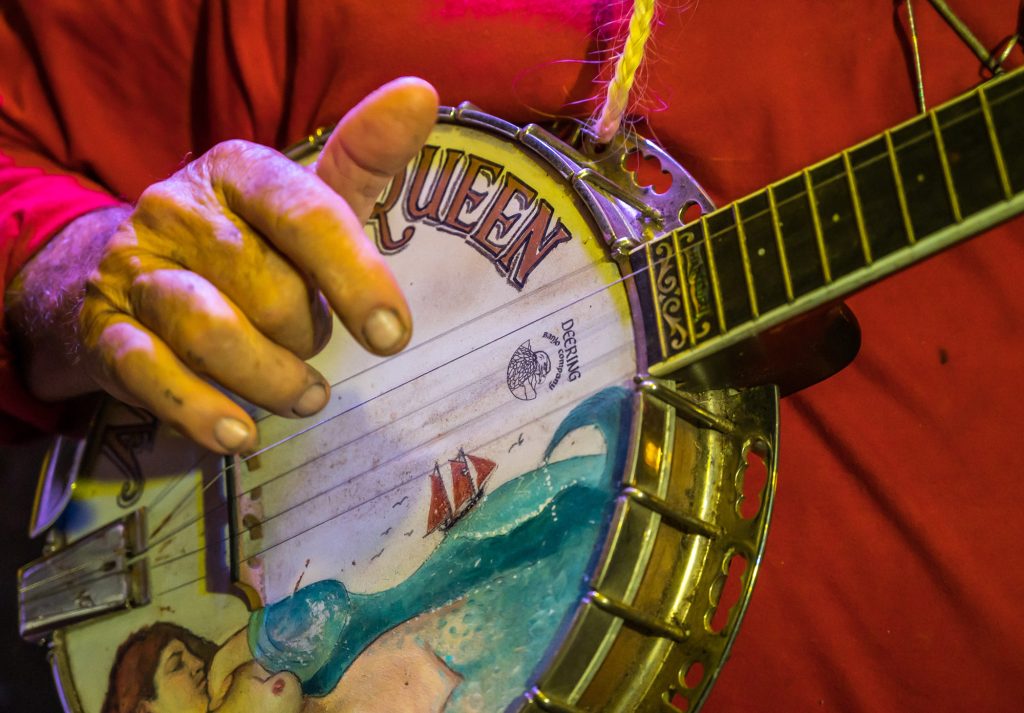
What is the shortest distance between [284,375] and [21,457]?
855mm

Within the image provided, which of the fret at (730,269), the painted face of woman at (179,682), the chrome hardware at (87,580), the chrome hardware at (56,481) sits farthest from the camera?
the chrome hardware at (56,481)

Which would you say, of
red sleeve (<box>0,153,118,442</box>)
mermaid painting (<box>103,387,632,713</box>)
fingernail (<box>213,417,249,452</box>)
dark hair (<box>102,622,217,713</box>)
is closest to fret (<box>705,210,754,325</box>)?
mermaid painting (<box>103,387,632,713</box>)

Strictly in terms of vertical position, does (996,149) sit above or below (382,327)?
above

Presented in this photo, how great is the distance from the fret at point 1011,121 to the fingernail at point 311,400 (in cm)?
49

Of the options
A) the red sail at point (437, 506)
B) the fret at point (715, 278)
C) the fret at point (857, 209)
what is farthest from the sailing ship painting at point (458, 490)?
the fret at point (857, 209)

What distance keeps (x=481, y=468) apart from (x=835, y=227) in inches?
13.0

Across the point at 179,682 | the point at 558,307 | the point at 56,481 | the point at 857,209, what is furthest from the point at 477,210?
the point at 56,481

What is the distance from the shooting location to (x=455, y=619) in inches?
25.4

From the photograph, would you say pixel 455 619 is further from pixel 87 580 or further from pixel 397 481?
pixel 87 580

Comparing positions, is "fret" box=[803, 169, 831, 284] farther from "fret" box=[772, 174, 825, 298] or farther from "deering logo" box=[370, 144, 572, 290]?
"deering logo" box=[370, 144, 572, 290]

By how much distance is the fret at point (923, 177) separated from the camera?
481mm

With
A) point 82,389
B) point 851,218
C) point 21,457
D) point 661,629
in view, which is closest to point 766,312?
point 851,218

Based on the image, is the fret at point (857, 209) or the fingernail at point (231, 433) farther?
the fingernail at point (231, 433)

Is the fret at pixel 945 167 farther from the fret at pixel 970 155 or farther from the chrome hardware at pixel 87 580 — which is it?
the chrome hardware at pixel 87 580
